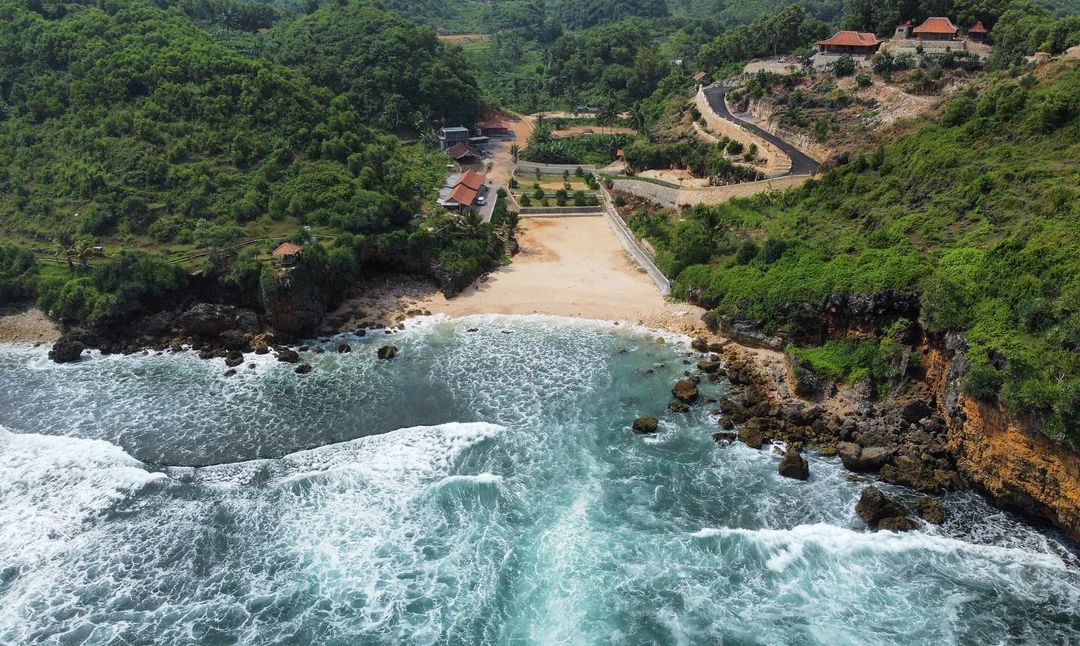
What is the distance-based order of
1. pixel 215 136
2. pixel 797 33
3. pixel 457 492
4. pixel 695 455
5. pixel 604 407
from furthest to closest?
pixel 797 33
pixel 215 136
pixel 604 407
pixel 695 455
pixel 457 492

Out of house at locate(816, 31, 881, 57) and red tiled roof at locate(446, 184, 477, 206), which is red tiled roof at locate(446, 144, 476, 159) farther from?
house at locate(816, 31, 881, 57)

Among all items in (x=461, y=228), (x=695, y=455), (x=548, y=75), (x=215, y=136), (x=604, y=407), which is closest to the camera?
(x=695, y=455)

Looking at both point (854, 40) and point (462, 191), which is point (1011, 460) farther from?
point (854, 40)

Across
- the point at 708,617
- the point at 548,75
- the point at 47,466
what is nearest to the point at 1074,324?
the point at 708,617

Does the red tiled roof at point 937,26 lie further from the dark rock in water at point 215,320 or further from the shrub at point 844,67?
the dark rock in water at point 215,320

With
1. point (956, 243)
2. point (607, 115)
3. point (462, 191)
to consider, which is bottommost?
point (462, 191)

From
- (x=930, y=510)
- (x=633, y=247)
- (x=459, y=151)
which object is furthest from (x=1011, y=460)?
(x=459, y=151)

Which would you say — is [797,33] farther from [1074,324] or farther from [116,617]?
[116,617]
